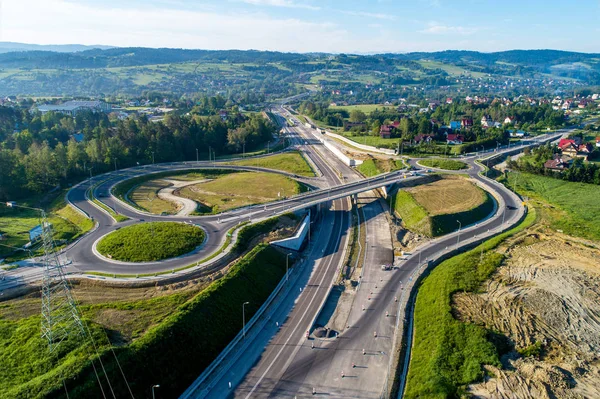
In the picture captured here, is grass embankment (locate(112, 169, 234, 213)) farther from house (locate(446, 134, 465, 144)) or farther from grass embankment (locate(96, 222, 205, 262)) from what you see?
house (locate(446, 134, 465, 144))

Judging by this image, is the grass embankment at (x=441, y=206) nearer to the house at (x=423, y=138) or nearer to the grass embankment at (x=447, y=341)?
the grass embankment at (x=447, y=341)

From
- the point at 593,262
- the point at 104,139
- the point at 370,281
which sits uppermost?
the point at 104,139

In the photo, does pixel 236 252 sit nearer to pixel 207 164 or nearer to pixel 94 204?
pixel 94 204

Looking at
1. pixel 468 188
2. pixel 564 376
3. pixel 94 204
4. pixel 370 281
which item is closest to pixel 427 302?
pixel 370 281

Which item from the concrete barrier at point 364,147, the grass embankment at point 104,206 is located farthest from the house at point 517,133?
the grass embankment at point 104,206

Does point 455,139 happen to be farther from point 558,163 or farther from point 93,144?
point 93,144

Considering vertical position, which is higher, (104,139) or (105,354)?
(104,139)

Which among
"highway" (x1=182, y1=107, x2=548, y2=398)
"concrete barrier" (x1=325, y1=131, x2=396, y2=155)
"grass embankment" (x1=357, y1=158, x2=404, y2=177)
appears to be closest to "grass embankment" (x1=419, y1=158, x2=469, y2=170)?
"grass embankment" (x1=357, y1=158, x2=404, y2=177)
